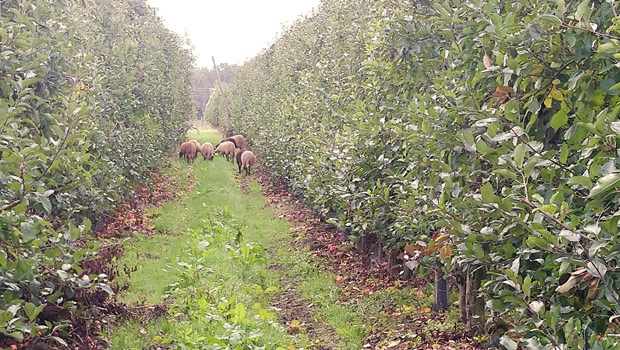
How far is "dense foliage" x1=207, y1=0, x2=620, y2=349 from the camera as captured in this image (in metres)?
2.59

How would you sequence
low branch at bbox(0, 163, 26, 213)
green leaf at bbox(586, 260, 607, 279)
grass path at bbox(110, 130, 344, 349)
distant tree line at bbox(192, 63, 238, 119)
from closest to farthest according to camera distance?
1. green leaf at bbox(586, 260, 607, 279)
2. low branch at bbox(0, 163, 26, 213)
3. grass path at bbox(110, 130, 344, 349)
4. distant tree line at bbox(192, 63, 238, 119)

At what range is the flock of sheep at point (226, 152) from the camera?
25.5 m

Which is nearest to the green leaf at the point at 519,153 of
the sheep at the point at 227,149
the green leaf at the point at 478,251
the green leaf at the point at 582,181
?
the green leaf at the point at 582,181

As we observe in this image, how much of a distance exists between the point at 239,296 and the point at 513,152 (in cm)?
606

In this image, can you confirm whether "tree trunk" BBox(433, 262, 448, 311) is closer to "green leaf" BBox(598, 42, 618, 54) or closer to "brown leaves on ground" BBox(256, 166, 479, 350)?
"brown leaves on ground" BBox(256, 166, 479, 350)

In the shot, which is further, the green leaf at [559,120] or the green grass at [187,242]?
the green grass at [187,242]

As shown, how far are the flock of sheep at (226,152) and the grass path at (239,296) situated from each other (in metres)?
10.8

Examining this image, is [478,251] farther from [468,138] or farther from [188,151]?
[188,151]

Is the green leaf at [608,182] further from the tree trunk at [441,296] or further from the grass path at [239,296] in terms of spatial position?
the tree trunk at [441,296]

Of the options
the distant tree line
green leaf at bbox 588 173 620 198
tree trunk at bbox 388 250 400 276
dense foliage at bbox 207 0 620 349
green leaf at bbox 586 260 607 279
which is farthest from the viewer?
the distant tree line

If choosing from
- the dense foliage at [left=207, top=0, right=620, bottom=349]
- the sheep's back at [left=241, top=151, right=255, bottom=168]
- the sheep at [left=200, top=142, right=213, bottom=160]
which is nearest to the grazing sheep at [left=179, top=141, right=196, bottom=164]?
the sheep at [left=200, top=142, right=213, bottom=160]

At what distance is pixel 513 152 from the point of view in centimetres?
287

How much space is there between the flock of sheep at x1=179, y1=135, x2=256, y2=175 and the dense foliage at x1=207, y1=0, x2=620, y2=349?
55.0 ft

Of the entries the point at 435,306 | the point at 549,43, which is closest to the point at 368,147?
the point at 435,306
